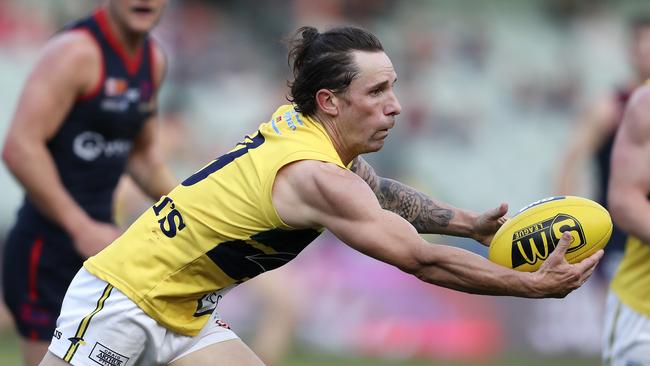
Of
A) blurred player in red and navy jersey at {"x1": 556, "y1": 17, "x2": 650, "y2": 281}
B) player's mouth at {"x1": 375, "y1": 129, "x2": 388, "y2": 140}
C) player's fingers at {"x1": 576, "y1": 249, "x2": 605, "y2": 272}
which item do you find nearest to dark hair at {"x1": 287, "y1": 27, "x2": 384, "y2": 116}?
player's mouth at {"x1": 375, "y1": 129, "x2": 388, "y2": 140}

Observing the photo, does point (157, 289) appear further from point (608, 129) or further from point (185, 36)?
point (185, 36)

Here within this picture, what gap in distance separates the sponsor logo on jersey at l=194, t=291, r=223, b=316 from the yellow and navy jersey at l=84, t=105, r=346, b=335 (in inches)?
0.4

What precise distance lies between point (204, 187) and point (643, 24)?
4953 mm

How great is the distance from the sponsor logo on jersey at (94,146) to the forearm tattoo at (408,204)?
5.68 feet

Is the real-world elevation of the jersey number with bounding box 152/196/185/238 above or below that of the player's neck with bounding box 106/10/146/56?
below

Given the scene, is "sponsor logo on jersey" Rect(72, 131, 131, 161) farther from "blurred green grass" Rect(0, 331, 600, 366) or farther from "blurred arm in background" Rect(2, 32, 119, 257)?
"blurred green grass" Rect(0, 331, 600, 366)

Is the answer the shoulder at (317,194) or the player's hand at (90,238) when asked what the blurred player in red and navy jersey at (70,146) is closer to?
the player's hand at (90,238)

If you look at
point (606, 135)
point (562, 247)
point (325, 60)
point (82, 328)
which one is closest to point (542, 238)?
point (562, 247)

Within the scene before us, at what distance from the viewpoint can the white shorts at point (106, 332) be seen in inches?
197

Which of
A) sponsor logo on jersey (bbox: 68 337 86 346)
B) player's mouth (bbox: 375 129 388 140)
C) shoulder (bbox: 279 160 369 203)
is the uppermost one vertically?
player's mouth (bbox: 375 129 388 140)

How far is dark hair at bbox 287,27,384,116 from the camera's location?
4.90 meters

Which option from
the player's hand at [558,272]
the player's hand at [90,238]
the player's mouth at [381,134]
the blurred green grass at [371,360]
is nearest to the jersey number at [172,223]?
the player's mouth at [381,134]

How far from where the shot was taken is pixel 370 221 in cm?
459

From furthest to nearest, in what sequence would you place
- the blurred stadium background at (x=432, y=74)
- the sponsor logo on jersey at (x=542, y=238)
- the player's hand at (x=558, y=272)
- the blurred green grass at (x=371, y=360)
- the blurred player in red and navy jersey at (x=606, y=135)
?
the blurred stadium background at (x=432, y=74) < the blurred green grass at (x=371, y=360) < the blurred player in red and navy jersey at (x=606, y=135) < the sponsor logo on jersey at (x=542, y=238) < the player's hand at (x=558, y=272)
